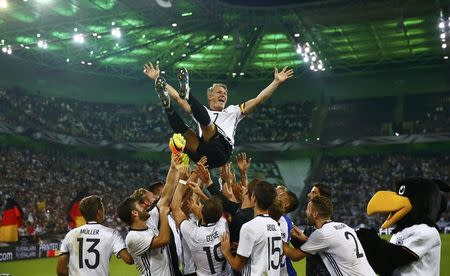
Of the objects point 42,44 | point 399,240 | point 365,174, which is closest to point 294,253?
point 399,240

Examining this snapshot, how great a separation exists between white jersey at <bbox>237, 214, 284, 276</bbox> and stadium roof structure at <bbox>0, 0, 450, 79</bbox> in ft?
76.8

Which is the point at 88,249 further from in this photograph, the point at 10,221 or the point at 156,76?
the point at 10,221

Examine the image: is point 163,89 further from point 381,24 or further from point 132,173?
point 132,173

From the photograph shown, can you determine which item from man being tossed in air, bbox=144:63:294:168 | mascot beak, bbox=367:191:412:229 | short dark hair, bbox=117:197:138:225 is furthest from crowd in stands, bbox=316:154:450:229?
mascot beak, bbox=367:191:412:229

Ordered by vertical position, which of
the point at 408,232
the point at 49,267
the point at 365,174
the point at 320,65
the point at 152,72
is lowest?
the point at 49,267

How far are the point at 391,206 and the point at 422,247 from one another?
421 millimetres

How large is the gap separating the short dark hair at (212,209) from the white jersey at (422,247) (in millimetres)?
1682

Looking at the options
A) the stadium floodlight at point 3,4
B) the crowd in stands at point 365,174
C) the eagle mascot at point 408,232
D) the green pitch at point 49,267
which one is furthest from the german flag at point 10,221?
the crowd in stands at point 365,174

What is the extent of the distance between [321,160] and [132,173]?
41.4ft

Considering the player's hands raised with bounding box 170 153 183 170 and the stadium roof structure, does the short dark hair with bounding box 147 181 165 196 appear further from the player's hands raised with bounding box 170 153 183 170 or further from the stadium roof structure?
the stadium roof structure

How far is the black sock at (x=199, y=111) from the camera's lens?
6895mm

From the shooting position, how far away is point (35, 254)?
827 inches

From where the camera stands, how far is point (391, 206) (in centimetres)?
511

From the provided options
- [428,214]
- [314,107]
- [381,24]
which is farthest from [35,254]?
[314,107]
